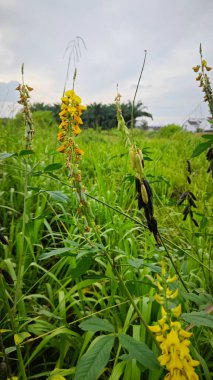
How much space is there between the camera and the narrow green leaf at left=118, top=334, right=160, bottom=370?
0.62m

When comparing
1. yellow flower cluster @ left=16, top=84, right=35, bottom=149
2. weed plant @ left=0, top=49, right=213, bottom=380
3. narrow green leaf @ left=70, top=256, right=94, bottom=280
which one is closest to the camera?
weed plant @ left=0, top=49, right=213, bottom=380

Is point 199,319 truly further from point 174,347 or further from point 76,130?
point 76,130

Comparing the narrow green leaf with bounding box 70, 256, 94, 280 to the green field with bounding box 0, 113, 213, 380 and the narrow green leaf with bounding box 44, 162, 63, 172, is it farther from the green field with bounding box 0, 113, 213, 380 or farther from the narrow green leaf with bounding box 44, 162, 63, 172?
the narrow green leaf with bounding box 44, 162, 63, 172

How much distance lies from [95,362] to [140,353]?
0.33 ft

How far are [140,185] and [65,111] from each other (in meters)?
0.42

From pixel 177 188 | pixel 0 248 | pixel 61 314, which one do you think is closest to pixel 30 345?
pixel 61 314

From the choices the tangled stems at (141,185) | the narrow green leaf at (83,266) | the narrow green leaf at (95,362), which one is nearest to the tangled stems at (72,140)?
the narrow green leaf at (83,266)

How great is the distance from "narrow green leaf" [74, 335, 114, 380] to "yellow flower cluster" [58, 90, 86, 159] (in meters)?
0.58

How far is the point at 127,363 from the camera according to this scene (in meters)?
1.03

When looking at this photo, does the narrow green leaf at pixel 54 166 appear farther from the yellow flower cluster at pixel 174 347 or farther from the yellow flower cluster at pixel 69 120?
the yellow flower cluster at pixel 174 347

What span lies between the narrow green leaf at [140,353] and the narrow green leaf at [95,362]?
4 cm

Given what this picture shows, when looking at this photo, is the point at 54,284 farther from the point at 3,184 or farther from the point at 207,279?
the point at 3,184

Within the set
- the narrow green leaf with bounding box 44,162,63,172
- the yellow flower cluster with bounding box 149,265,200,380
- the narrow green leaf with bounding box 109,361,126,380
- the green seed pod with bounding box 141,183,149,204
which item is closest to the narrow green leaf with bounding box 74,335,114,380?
the yellow flower cluster with bounding box 149,265,200,380

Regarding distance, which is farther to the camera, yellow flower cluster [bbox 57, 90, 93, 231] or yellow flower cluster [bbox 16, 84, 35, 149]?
yellow flower cluster [bbox 16, 84, 35, 149]
